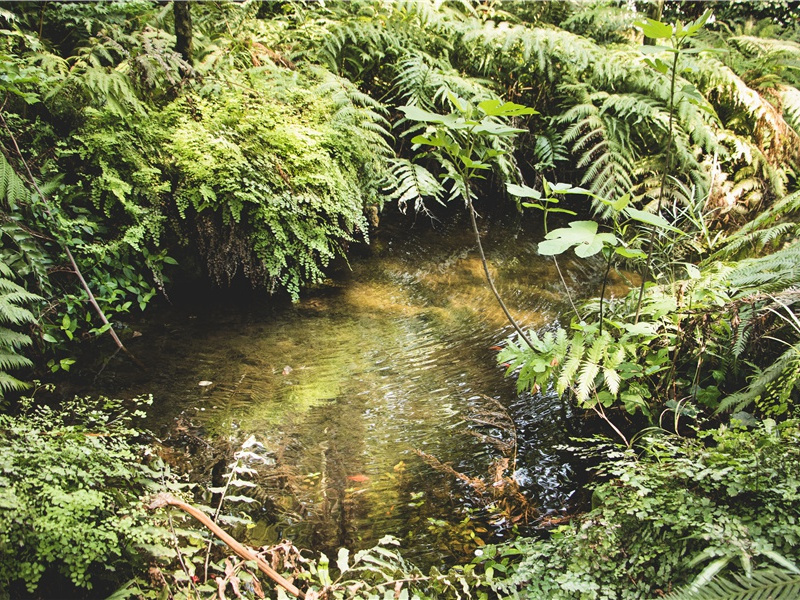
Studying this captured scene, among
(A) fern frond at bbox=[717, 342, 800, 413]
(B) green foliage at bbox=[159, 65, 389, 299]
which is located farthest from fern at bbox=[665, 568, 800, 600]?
(B) green foliage at bbox=[159, 65, 389, 299]

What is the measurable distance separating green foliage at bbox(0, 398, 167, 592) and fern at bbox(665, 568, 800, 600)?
1.46 metres

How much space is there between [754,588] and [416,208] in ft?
10.4

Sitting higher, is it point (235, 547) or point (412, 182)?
point (412, 182)

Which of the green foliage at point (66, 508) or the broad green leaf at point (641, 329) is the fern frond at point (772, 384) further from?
the green foliage at point (66, 508)

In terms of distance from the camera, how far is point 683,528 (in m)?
1.37

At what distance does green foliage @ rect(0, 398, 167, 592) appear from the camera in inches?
46.1

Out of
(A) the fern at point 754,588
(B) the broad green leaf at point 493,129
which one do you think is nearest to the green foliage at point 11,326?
(B) the broad green leaf at point 493,129

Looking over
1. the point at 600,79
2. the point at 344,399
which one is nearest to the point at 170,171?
the point at 344,399

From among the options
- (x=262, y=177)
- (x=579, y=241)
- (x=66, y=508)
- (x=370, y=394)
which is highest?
(x=262, y=177)

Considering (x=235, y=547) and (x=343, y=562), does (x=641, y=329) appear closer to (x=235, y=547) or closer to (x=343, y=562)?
(x=343, y=562)

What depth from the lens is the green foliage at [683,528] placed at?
126 cm

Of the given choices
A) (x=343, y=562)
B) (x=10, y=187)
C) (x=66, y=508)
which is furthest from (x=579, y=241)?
(x=10, y=187)

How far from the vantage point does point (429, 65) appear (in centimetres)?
455

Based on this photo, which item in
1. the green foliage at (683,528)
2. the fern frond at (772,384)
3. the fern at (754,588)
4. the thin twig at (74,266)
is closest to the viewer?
the fern at (754,588)
